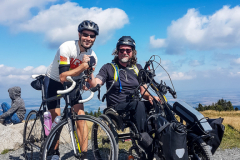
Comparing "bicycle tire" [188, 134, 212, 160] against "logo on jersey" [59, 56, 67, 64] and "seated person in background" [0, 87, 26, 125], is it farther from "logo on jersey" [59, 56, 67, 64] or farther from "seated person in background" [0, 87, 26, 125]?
"seated person in background" [0, 87, 26, 125]

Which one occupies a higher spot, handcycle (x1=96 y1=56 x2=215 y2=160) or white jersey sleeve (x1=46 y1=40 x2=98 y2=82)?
white jersey sleeve (x1=46 y1=40 x2=98 y2=82)

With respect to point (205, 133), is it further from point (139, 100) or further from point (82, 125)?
point (82, 125)

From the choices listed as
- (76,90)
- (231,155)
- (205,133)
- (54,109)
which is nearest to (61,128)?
(76,90)

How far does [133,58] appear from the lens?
4.95 metres

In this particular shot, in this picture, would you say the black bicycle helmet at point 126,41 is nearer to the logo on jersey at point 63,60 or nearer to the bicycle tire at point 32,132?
the logo on jersey at point 63,60

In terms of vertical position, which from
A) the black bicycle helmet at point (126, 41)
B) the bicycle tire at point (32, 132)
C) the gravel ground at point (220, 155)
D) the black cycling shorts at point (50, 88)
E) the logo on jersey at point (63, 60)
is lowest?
the gravel ground at point (220, 155)

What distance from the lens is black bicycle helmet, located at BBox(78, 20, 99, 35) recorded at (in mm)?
3953

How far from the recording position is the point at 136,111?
Result: 3.67m

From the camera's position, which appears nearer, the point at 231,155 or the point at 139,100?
the point at 139,100

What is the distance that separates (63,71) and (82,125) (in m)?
1.06

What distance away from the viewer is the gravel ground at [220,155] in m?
4.96

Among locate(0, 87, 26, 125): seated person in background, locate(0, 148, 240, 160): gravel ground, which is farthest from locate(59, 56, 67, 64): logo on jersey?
locate(0, 87, 26, 125): seated person in background

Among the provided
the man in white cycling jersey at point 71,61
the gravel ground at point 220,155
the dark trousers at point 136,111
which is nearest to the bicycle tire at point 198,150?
the dark trousers at point 136,111

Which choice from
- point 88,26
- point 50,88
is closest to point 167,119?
point 88,26
